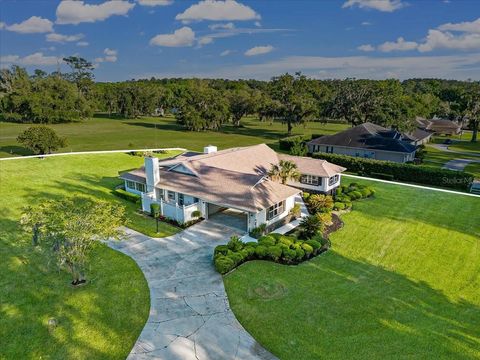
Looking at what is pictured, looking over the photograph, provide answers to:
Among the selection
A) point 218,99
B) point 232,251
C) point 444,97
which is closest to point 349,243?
point 232,251

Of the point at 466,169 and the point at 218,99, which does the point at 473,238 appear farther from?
the point at 218,99

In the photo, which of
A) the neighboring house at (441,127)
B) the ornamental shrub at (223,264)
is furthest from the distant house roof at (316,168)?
the neighboring house at (441,127)

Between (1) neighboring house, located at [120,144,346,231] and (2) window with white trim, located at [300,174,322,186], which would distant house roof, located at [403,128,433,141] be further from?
(2) window with white trim, located at [300,174,322,186]

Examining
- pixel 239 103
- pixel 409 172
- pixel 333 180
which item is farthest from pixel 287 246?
pixel 239 103

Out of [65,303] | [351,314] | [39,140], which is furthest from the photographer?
[39,140]

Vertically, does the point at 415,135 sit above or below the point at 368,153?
above

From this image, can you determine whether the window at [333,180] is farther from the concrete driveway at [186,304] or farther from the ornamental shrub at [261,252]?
the ornamental shrub at [261,252]

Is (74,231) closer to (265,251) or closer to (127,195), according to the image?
(265,251)
